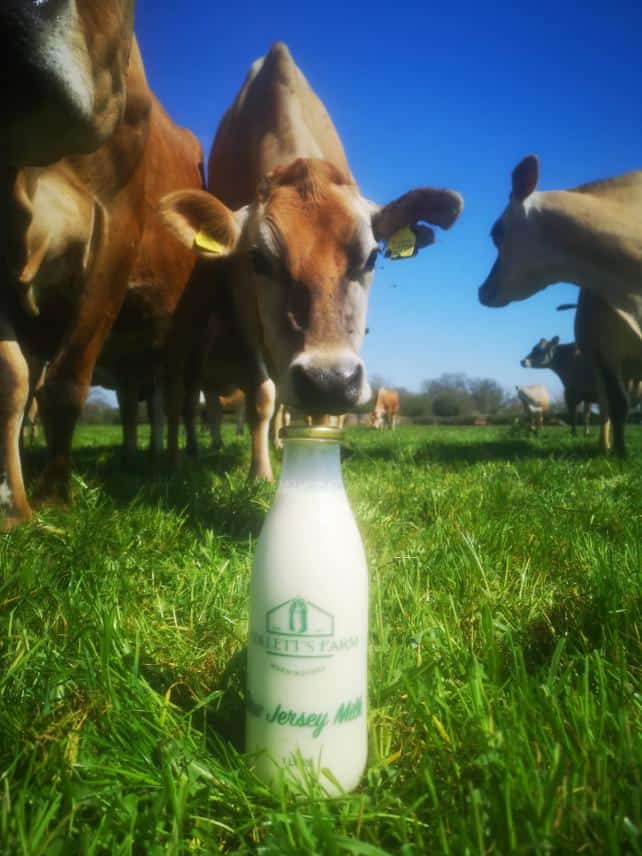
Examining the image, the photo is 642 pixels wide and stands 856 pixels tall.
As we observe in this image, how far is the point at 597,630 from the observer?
1.55 meters

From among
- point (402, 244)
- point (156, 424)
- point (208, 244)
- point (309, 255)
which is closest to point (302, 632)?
point (309, 255)

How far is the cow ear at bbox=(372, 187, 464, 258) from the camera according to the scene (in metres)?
4.15

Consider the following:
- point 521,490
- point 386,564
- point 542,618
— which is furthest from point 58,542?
point 521,490

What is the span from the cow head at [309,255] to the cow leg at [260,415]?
82 centimetres

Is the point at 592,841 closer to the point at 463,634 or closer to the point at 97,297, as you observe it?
the point at 463,634

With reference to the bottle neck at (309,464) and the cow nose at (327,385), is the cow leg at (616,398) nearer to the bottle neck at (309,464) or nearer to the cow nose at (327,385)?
the cow nose at (327,385)

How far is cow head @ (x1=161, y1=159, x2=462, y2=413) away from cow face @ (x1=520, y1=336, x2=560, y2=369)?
17.2 meters

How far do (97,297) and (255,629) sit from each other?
2.48 m

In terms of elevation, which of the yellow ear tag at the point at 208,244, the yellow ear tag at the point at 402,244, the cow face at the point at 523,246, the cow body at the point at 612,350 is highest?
the cow face at the point at 523,246

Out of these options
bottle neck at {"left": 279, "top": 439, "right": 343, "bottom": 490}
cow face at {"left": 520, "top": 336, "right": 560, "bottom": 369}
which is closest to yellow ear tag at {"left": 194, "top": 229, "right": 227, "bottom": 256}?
bottle neck at {"left": 279, "top": 439, "right": 343, "bottom": 490}

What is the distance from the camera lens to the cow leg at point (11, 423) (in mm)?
2668

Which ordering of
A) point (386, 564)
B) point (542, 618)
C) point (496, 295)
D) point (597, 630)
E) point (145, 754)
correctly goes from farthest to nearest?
point (496, 295) < point (386, 564) < point (542, 618) < point (597, 630) < point (145, 754)

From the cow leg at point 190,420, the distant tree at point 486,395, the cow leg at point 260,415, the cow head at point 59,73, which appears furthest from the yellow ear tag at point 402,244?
the distant tree at point 486,395

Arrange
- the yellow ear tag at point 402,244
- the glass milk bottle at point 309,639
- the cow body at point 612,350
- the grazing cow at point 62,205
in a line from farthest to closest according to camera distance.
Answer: the cow body at point 612,350 → the yellow ear tag at point 402,244 → the grazing cow at point 62,205 → the glass milk bottle at point 309,639
